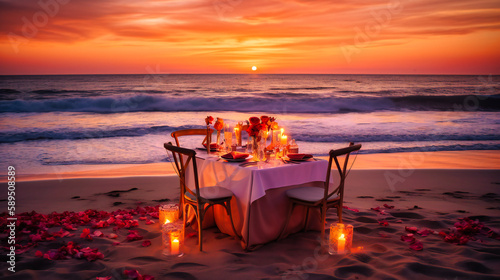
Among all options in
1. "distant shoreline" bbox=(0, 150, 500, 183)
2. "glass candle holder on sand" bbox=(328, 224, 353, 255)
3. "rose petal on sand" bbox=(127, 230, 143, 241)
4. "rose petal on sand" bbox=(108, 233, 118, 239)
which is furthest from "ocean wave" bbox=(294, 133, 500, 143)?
"rose petal on sand" bbox=(108, 233, 118, 239)

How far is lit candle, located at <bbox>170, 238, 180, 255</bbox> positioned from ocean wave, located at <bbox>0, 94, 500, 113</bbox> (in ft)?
51.5

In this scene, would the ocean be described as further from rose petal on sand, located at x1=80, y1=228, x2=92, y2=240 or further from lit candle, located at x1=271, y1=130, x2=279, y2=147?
lit candle, located at x1=271, y1=130, x2=279, y2=147

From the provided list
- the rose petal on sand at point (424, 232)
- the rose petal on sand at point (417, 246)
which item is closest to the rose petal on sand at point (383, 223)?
the rose petal on sand at point (424, 232)

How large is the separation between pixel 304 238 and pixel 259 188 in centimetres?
91

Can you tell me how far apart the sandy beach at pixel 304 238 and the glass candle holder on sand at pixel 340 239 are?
0.08m

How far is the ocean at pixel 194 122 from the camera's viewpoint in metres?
8.65

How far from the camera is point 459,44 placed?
1172 centimetres

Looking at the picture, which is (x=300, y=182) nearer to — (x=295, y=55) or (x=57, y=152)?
(x=57, y=152)

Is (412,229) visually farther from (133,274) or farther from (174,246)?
(133,274)

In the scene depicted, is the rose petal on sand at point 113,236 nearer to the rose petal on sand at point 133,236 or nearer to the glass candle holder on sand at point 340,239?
the rose petal on sand at point 133,236

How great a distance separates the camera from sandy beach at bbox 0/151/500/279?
110 inches

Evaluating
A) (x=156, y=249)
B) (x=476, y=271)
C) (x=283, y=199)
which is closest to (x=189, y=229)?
(x=156, y=249)

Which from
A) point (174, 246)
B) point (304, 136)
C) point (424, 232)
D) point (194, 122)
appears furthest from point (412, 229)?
point (194, 122)

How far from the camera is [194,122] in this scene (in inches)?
567
